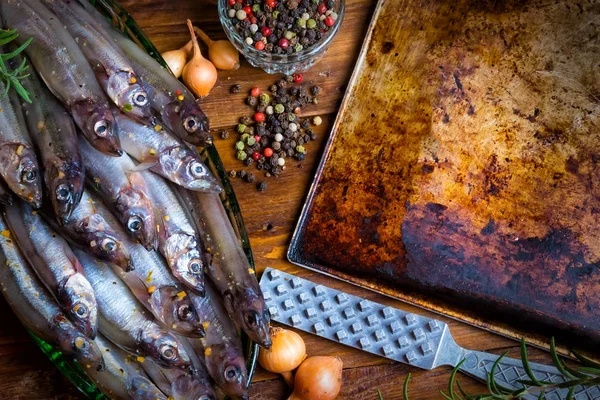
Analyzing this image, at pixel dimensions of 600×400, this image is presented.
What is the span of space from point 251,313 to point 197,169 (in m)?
0.36

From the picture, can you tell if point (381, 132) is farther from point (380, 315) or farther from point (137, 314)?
point (137, 314)

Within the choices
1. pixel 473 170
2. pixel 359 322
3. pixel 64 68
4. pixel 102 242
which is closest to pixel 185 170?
pixel 102 242

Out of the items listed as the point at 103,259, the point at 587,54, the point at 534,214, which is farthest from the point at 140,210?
the point at 587,54

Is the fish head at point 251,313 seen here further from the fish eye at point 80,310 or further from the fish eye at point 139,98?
the fish eye at point 139,98

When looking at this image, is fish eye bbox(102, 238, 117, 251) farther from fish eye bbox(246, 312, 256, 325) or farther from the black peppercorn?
the black peppercorn

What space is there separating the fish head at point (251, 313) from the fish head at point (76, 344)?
0.33 meters

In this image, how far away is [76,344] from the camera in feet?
5.24

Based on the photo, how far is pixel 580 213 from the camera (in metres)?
1.88

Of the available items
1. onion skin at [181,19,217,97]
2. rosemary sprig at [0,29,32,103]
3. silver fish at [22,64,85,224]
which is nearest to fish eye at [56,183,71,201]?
silver fish at [22,64,85,224]

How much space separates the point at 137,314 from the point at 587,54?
139 centimetres

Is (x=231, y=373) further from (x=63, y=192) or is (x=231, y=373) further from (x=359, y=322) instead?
(x=63, y=192)

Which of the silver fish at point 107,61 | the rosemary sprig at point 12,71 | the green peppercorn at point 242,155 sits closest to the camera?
the rosemary sprig at point 12,71

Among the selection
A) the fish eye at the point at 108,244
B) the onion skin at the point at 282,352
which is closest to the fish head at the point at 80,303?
the fish eye at the point at 108,244

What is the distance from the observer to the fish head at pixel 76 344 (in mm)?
1599
